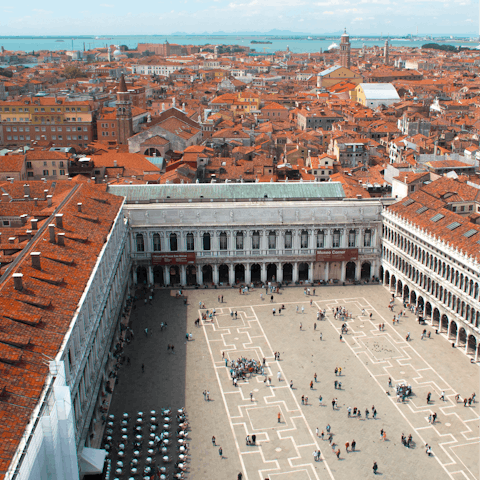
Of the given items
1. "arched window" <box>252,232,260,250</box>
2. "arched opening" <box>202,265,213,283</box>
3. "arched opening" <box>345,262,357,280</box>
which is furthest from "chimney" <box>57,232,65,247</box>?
"arched opening" <box>345,262,357,280</box>

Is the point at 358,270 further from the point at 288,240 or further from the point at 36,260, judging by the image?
the point at 36,260

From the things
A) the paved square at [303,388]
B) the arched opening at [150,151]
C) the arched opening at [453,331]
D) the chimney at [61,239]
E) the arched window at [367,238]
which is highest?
the chimney at [61,239]

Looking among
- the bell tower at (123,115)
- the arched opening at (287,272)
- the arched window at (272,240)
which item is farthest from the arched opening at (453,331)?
the bell tower at (123,115)

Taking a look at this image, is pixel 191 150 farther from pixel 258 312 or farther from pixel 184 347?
pixel 184 347

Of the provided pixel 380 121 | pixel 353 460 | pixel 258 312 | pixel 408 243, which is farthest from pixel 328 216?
pixel 380 121

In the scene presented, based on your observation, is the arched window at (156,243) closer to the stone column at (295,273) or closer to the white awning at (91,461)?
the stone column at (295,273)

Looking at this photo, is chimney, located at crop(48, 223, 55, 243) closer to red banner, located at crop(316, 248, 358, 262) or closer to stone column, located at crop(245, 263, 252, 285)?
stone column, located at crop(245, 263, 252, 285)

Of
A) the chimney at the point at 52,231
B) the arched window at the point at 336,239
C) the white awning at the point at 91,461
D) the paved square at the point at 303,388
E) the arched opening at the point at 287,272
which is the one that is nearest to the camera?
the white awning at the point at 91,461
